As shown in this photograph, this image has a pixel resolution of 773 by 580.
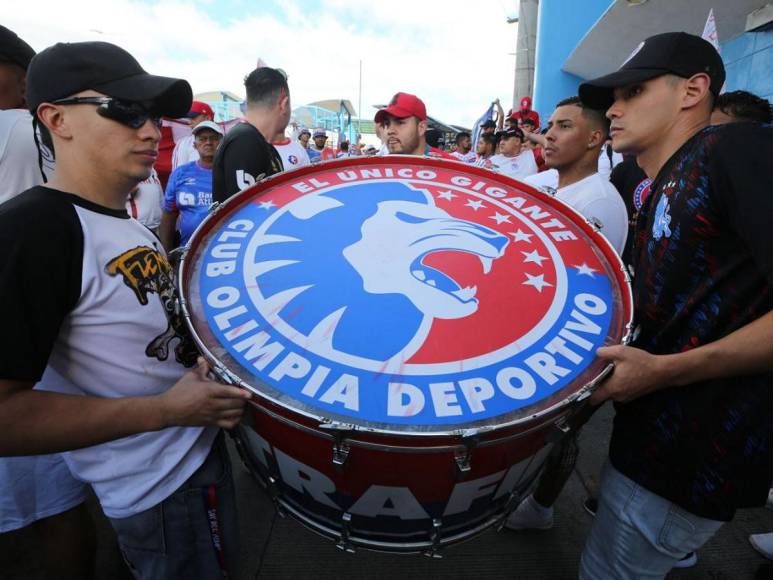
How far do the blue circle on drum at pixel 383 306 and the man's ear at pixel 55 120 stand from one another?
48cm

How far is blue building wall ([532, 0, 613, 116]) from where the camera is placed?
42.5ft

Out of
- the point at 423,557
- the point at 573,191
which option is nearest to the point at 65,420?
the point at 423,557

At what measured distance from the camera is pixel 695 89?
59.8 inches

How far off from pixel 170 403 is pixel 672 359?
138cm

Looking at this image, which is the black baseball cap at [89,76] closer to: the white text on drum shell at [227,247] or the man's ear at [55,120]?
the man's ear at [55,120]

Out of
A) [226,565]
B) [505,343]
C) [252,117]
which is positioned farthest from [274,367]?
[252,117]

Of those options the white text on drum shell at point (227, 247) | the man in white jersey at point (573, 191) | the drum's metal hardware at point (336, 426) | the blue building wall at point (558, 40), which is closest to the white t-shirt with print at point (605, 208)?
the man in white jersey at point (573, 191)

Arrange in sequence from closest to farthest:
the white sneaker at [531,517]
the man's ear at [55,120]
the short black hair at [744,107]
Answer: the man's ear at [55,120] < the white sneaker at [531,517] < the short black hair at [744,107]

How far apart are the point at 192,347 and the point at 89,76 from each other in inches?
32.9

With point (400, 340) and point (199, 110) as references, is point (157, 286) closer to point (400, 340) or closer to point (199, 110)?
point (400, 340)

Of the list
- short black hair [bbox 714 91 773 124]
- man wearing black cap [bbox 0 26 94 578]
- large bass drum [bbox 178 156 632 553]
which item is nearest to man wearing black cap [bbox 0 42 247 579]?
large bass drum [bbox 178 156 632 553]

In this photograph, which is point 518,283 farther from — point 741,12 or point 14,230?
point 741,12

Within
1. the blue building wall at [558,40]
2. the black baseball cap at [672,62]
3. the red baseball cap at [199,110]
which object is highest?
the blue building wall at [558,40]

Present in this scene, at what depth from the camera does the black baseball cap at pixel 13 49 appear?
1.90m
